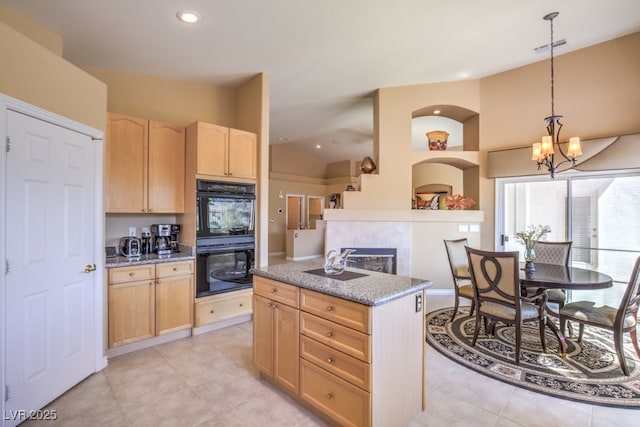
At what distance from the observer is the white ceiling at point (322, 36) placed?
8.41 feet

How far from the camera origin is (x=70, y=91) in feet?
7.80

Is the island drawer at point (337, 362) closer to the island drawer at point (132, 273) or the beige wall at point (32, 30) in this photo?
the island drawer at point (132, 273)

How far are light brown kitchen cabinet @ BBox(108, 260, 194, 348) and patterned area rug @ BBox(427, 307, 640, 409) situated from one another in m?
2.73

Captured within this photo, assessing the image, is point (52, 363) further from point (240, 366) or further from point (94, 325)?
point (240, 366)

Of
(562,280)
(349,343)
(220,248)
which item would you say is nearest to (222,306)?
(220,248)

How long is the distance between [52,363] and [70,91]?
6.82 feet

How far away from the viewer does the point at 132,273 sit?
2947mm

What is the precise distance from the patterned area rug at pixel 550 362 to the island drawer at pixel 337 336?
1636mm

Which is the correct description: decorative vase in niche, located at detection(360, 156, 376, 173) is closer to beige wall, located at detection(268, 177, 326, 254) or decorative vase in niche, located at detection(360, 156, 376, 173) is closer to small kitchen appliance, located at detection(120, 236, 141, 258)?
small kitchen appliance, located at detection(120, 236, 141, 258)

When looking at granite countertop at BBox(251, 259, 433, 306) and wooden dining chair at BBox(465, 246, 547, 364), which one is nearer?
granite countertop at BBox(251, 259, 433, 306)

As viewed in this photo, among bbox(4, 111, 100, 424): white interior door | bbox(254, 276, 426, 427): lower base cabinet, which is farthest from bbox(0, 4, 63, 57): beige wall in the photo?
bbox(254, 276, 426, 427): lower base cabinet

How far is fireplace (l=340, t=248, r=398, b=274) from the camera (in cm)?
496

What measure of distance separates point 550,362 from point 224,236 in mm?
3531

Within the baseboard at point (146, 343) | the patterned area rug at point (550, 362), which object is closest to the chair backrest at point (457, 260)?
the patterned area rug at point (550, 362)
